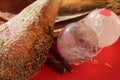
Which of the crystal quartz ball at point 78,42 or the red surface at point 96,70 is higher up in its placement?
the crystal quartz ball at point 78,42

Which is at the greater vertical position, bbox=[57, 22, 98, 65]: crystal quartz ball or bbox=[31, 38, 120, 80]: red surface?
bbox=[57, 22, 98, 65]: crystal quartz ball

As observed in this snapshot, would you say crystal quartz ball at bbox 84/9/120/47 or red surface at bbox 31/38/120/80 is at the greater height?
crystal quartz ball at bbox 84/9/120/47

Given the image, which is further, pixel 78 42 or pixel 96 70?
pixel 96 70

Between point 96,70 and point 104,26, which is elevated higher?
point 104,26

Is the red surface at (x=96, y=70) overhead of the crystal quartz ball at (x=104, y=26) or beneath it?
beneath

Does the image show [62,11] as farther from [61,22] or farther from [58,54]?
[58,54]
